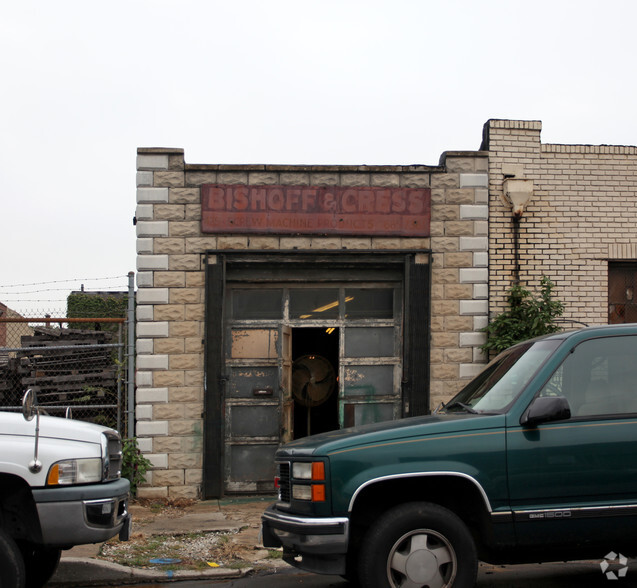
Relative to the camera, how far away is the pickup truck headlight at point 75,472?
5.07m

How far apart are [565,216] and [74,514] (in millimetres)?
7983

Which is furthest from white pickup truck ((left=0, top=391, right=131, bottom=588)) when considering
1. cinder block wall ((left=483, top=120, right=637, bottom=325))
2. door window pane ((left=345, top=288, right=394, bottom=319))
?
cinder block wall ((left=483, top=120, right=637, bottom=325))

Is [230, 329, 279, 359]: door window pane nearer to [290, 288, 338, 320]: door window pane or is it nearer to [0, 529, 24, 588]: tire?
[290, 288, 338, 320]: door window pane

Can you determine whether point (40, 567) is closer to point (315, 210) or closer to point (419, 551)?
point (419, 551)

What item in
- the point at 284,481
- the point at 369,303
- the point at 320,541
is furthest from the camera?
the point at 369,303

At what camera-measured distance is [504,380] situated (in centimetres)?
566

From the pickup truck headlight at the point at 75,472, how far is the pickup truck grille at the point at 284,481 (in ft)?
4.13

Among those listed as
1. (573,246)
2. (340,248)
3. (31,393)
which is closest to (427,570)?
(31,393)

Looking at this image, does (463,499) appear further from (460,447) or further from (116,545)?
(116,545)

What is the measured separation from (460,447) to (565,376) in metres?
0.92

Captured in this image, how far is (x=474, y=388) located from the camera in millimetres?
6121

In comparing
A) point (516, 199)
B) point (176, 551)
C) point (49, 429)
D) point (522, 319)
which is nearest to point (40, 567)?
point (49, 429)

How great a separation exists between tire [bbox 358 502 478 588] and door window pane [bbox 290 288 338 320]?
5.73 meters

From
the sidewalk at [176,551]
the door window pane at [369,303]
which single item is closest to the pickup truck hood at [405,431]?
the sidewalk at [176,551]
